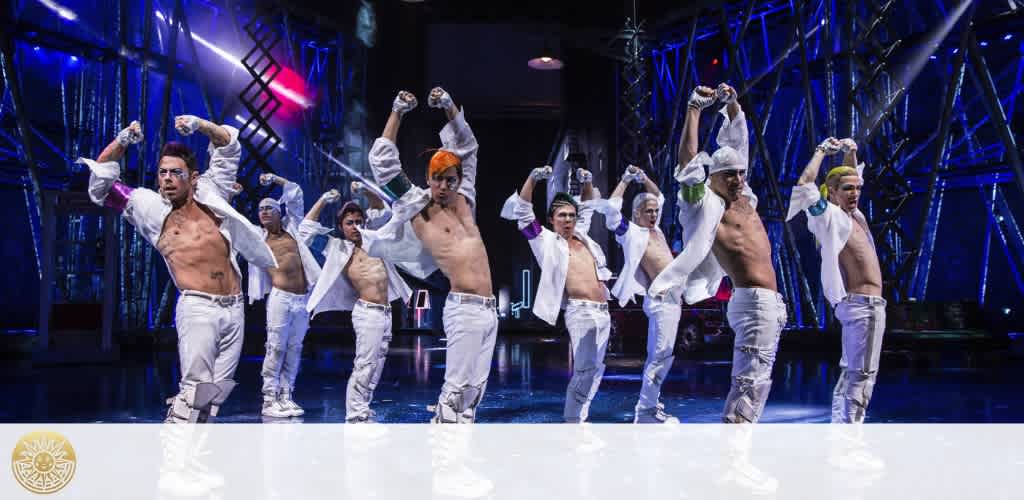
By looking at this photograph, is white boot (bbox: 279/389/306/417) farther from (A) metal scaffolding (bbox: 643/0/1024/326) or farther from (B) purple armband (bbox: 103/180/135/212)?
(A) metal scaffolding (bbox: 643/0/1024/326)

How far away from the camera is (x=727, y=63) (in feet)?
46.3

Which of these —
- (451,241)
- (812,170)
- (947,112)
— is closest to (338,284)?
(451,241)

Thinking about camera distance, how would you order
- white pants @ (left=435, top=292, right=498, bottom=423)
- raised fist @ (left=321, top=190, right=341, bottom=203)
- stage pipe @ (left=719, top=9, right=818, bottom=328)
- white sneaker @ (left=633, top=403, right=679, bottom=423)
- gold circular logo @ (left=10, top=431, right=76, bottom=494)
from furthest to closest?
1. stage pipe @ (left=719, top=9, right=818, bottom=328)
2. raised fist @ (left=321, top=190, right=341, bottom=203)
3. white sneaker @ (left=633, top=403, right=679, bottom=423)
4. white pants @ (left=435, top=292, right=498, bottom=423)
5. gold circular logo @ (left=10, top=431, right=76, bottom=494)

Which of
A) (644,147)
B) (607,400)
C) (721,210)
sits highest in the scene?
(644,147)

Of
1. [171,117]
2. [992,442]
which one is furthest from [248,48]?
[992,442]

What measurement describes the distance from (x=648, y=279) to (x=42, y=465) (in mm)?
4293

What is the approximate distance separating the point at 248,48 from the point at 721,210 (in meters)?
11.9

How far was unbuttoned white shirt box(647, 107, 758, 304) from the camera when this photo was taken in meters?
4.21

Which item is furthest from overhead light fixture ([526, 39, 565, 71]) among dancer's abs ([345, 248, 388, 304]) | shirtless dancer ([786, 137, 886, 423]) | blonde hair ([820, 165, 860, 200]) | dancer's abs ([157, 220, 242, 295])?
dancer's abs ([157, 220, 242, 295])

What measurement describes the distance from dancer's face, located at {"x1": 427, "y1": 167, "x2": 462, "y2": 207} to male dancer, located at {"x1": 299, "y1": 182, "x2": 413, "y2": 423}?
0.95 m

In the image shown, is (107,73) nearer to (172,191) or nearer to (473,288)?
(172,191)

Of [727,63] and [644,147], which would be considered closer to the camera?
[644,147]

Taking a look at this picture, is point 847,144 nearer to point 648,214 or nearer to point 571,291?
point 648,214

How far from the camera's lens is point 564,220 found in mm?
5180
